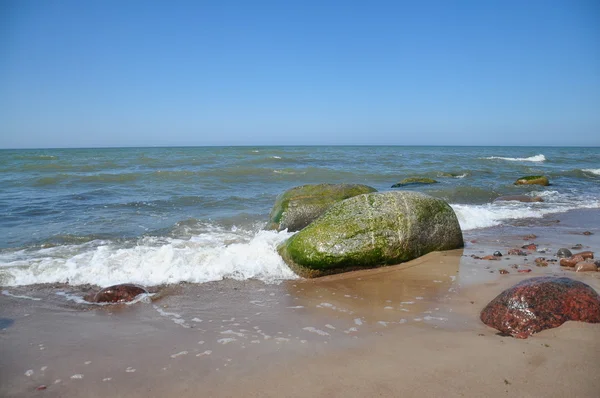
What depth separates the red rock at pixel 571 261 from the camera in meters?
5.96

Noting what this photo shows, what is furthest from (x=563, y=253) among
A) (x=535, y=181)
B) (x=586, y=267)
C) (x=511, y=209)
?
(x=535, y=181)

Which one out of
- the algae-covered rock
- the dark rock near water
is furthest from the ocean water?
the dark rock near water

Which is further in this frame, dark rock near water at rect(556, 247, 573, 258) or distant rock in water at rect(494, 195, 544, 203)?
distant rock in water at rect(494, 195, 544, 203)

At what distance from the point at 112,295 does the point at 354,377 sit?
339 centimetres

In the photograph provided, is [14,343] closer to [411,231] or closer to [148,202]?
[411,231]

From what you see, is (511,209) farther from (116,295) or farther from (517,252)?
(116,295)

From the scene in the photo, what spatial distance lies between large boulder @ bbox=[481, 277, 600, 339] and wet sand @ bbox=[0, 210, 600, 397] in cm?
10

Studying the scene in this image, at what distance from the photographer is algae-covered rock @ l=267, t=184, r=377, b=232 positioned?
9039 millimetres

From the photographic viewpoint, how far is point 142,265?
6262mm

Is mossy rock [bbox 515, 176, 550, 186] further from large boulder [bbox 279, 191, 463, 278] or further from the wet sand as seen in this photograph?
the wet sand

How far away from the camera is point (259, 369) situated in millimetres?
3281

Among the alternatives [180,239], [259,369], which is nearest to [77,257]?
[180,239]

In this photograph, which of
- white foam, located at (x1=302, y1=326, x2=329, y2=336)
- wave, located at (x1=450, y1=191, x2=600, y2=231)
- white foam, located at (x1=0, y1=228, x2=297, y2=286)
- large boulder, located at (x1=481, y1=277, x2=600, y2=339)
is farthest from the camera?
wave, located at (x1=450, y1=191, x2=600, y2=231)

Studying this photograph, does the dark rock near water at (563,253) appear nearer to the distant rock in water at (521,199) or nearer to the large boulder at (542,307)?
the large boulder at (542,307)
